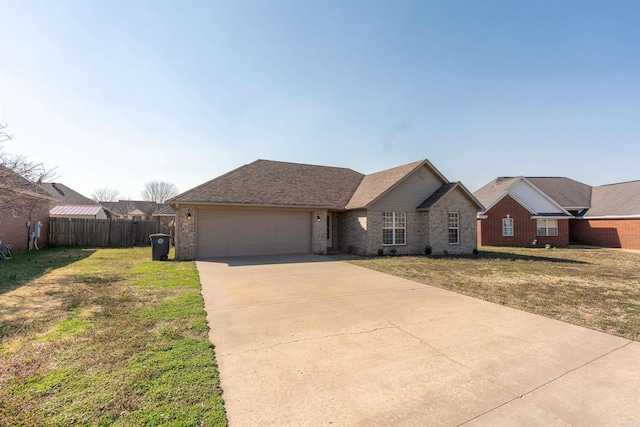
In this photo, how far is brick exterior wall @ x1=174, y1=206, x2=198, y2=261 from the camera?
45.1ft

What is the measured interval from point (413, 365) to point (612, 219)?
29.2 meters

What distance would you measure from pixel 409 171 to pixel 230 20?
11444 millimetres

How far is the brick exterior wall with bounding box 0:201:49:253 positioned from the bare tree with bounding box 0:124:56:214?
445 cm

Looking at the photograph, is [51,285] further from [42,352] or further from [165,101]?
[165,101]

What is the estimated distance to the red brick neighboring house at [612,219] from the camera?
2173 cm

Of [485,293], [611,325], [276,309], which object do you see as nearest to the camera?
[611,325]

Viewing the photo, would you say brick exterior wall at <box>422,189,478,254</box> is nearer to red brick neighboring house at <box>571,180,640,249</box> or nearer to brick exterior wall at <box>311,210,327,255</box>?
brick exterior wall at <box>311,210,327,255</box>

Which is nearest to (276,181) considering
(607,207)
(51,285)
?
(51,285)

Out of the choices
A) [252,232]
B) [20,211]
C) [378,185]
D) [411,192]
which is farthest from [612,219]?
[20,211]

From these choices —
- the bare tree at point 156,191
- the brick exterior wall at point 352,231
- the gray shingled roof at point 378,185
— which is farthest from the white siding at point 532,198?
the bare tree at point 156,191

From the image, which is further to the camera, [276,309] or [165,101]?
[165,101]

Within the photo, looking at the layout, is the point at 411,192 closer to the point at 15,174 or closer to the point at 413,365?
the point at 413,365

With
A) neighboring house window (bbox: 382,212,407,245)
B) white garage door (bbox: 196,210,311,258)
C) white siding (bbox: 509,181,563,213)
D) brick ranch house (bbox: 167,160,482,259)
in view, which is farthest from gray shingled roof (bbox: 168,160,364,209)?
white siding (bbox: 509,181,563,213)

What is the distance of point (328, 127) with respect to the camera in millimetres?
16344
